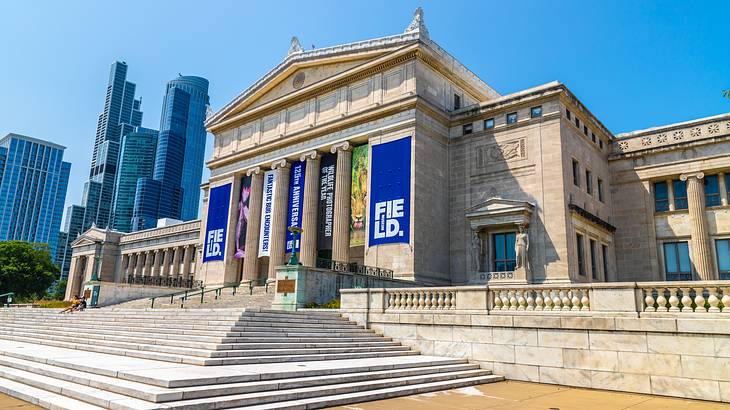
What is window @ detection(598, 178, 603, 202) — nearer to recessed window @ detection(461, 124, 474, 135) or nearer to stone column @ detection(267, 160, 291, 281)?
recessed window @ detection(461, 124, 474, 135)

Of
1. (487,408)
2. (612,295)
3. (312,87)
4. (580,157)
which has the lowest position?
(487,408)

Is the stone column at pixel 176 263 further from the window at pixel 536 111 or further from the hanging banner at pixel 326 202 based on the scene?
the window at pixel 536 111

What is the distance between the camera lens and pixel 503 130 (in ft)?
115

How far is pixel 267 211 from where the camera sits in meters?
44.0

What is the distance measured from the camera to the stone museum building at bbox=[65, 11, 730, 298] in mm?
32469

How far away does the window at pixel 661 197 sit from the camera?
35.8 m

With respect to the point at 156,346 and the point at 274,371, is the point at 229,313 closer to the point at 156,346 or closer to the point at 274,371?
the point at 156,346

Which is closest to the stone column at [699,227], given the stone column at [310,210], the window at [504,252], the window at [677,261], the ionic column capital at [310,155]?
the window at [677,261]

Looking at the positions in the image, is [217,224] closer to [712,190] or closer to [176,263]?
[176,263]

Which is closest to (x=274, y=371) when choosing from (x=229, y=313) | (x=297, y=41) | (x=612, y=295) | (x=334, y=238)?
(x=229, y=313)

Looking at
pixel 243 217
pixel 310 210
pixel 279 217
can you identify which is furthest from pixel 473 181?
pixel 243 217

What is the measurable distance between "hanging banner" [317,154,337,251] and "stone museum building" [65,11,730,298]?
127 mm

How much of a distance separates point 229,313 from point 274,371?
6.40 m

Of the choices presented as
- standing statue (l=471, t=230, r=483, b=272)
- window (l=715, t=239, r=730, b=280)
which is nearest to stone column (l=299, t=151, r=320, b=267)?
standing statue (l=471, t=230, r=483, b=272)
